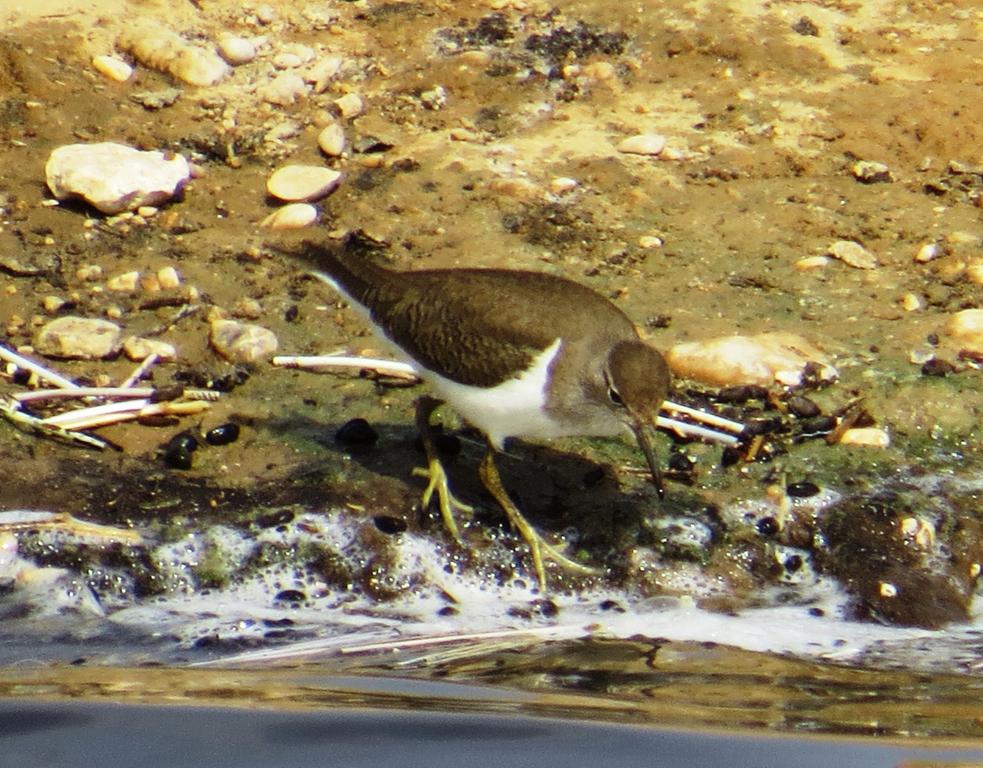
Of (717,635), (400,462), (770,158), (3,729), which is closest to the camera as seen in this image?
(3,729)

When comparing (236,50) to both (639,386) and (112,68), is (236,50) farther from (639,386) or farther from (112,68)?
(639,386)

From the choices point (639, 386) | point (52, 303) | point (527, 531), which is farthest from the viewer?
point (52, 303)

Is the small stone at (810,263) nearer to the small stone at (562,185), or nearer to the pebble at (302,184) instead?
the small stone at (562,185)

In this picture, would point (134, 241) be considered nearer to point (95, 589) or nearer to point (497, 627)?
point (95, 589)


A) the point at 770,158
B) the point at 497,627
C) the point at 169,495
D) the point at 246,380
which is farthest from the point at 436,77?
the point at 497,627

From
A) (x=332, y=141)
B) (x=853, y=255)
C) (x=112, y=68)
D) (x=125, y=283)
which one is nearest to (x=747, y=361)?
(x=853, y=255)

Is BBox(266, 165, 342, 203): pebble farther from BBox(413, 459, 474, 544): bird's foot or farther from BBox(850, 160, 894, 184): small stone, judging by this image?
BBox(850, 160, 894, 184): small stone
